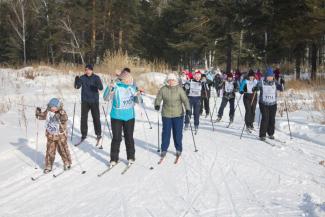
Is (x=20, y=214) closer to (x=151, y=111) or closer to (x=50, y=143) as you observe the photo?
(x=50, y=143)

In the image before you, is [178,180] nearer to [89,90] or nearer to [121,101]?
[121,101]

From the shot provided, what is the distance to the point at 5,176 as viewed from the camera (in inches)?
322

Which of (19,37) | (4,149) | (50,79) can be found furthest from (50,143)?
(19,37)

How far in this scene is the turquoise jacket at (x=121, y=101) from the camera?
8.31 meters

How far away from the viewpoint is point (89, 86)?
34.9ft

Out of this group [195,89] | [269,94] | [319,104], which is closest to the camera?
[269,94]

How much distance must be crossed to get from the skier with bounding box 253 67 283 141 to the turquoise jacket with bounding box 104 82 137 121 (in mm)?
4324

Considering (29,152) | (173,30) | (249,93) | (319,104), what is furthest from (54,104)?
(173,30)

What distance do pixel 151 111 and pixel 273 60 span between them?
75.7ft

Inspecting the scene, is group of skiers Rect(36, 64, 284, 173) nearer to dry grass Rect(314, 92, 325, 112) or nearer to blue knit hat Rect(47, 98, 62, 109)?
blue knit hat Rect(47, 98, 62, 109)

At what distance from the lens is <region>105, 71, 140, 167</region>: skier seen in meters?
8.32

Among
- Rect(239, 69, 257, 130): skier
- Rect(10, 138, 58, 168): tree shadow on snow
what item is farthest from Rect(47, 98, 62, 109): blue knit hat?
Rect(239, 69, 257, 130): skier

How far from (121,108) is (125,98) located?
216mm

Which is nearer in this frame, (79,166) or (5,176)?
(5,176)
